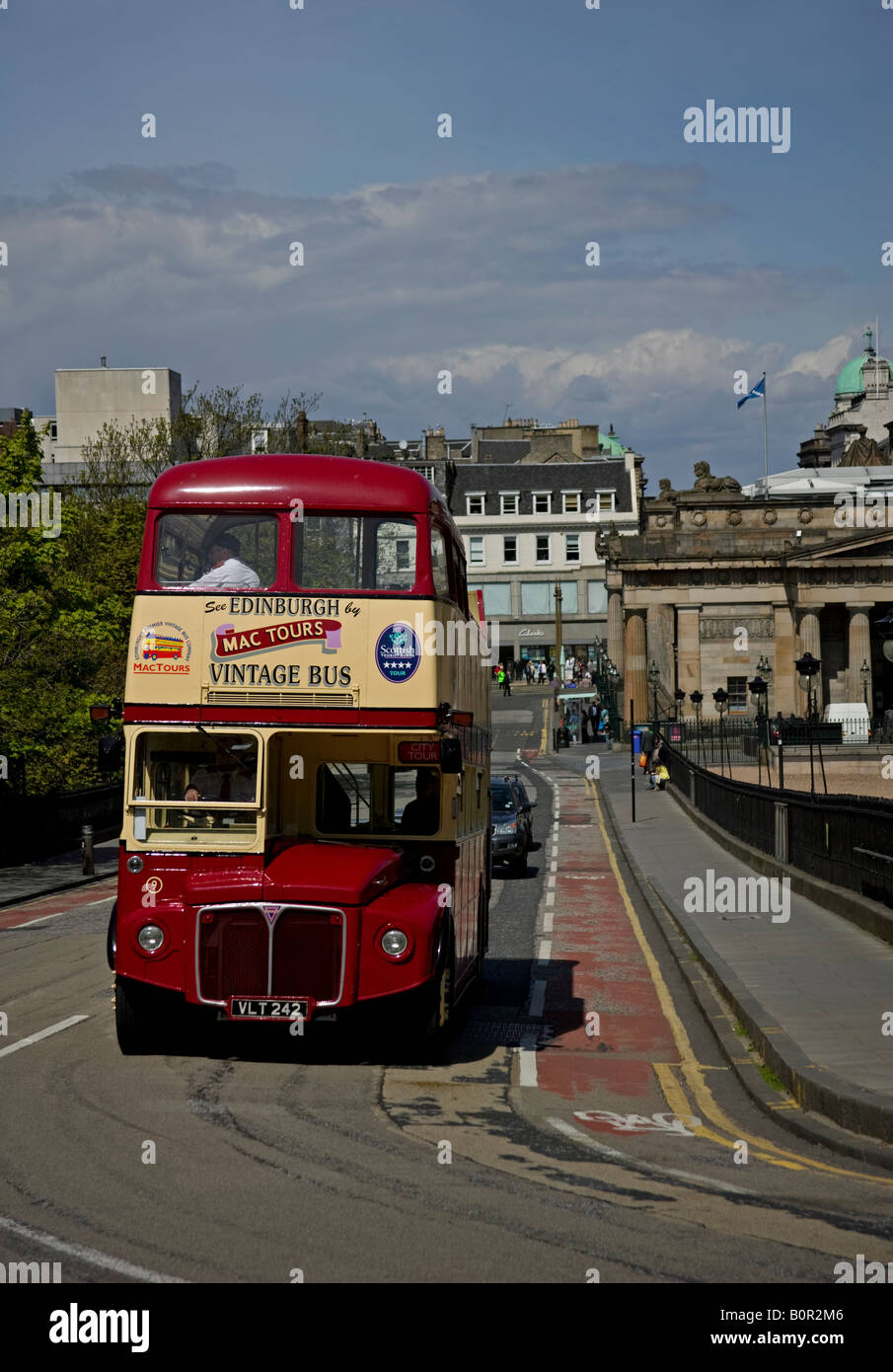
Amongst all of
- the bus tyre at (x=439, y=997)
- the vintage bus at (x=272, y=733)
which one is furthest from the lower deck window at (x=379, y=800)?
the bus tyre at (x=439, y=997)

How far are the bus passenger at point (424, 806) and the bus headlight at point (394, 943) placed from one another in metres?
1.81

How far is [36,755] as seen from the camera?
38.8 m

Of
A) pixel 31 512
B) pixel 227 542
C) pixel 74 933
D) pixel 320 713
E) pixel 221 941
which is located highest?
pixel 31 512

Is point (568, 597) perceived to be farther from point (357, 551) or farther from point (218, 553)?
point (218, 553)

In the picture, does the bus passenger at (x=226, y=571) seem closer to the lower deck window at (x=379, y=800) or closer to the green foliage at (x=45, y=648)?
the lower deck window at (x=379, y=800)

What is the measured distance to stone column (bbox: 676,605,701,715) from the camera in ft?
307

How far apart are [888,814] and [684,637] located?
7519 centimetres

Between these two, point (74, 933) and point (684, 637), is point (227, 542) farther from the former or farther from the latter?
point (684, 637)

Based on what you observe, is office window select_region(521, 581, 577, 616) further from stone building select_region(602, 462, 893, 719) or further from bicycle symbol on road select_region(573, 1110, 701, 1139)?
bicycle symbol on road select_region(573, 1110, 701, 1139)

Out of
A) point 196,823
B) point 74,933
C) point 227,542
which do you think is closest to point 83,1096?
point 196,823

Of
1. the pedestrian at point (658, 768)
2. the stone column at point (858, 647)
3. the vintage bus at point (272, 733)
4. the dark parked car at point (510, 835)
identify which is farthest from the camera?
the stone column at point (858, 647)

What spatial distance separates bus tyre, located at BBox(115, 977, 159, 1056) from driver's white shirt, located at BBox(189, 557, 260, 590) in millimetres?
3179

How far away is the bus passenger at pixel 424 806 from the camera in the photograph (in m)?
13.6
